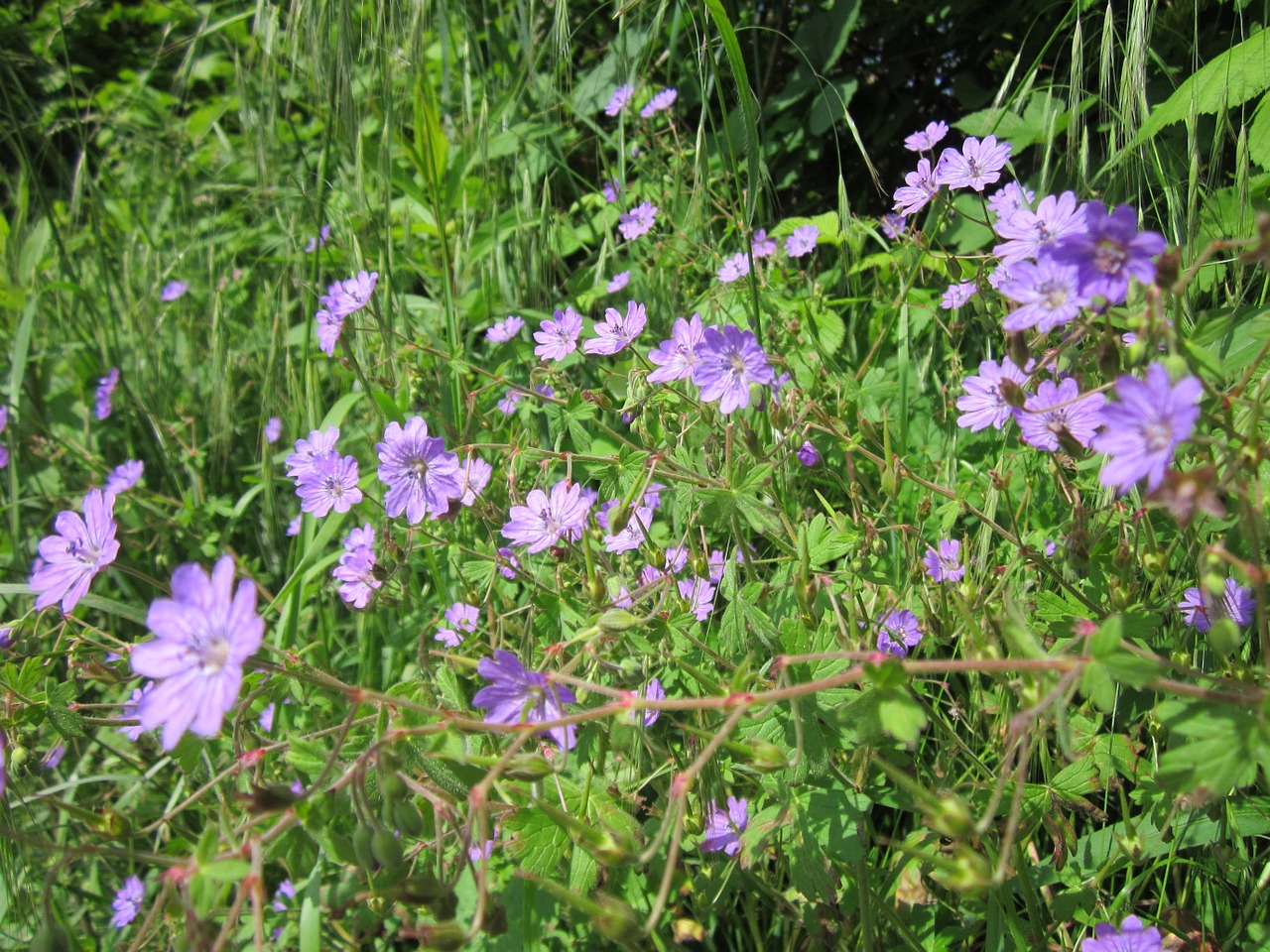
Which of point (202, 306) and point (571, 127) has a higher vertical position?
point (571, 127)

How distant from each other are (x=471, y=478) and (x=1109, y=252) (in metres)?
0.99

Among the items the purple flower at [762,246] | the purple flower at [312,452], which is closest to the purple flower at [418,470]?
the purple flower at [312,452]

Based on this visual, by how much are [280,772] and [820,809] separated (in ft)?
3.71

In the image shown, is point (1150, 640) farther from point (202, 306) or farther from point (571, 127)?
point (202, 306)

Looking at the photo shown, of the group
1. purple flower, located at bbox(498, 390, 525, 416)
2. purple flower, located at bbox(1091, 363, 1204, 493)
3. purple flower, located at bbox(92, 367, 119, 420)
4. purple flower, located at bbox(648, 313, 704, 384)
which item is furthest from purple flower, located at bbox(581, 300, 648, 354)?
purple flower, located at bbox(92, 367, 119, 420)

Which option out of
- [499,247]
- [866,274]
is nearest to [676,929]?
[499,247]

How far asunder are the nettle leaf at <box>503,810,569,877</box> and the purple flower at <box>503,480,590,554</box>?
1.26 ft

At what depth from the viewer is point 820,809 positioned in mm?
1248

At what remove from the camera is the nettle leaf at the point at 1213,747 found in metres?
0.80

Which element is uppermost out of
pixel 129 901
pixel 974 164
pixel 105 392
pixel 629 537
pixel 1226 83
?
pixel 1226 83

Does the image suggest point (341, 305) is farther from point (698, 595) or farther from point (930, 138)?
point (930, 138)

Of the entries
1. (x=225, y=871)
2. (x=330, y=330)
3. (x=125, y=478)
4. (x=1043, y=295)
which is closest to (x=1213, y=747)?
(x=1043, y=295)

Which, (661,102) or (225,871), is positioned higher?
(661,102)

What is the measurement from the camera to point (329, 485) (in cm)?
161
